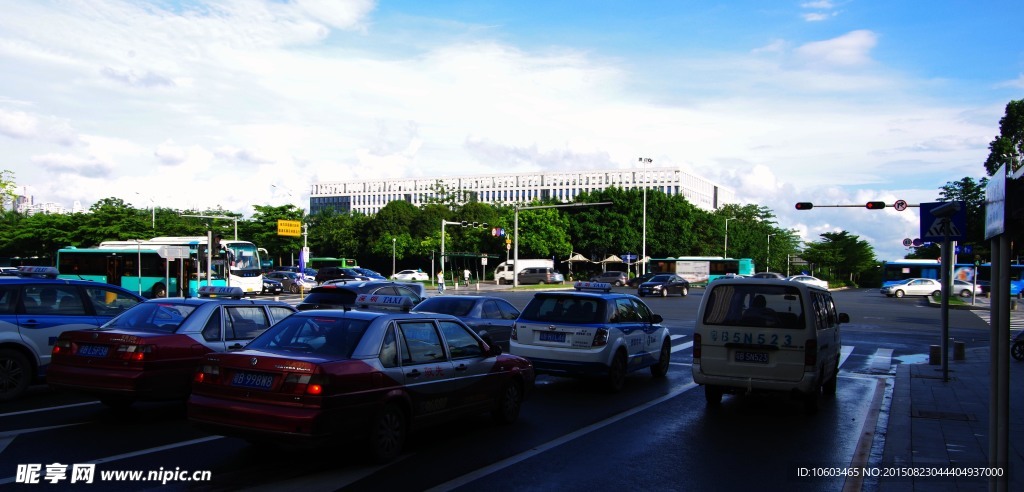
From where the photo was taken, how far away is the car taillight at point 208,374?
23.4 ft

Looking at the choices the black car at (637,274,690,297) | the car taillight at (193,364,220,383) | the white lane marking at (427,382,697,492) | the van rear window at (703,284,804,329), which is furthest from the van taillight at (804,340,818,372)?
the black car at (637,274,690,297)

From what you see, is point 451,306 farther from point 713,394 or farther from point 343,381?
point 343,381

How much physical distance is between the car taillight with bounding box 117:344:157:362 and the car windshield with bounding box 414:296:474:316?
22.0 feet

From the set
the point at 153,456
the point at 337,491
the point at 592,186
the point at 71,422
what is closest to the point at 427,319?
the point at 337,491

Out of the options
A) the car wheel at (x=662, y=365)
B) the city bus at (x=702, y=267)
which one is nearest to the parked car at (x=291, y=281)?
the city bus at (x=702, y=267)

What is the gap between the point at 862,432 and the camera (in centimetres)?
962

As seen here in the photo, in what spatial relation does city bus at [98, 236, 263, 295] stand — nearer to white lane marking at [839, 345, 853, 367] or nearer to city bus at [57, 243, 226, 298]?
city bus at [57, 243, 226, 298]

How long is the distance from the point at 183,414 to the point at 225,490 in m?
3.81

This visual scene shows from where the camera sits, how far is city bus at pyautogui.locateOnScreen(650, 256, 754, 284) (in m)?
73.2

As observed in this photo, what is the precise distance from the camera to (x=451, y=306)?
15414 millimetres

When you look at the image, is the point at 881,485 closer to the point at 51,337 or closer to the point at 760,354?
the point at 760,354

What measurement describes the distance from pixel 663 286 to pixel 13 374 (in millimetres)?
46883

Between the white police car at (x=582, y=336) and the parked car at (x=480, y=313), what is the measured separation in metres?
2.28

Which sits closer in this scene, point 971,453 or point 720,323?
point 971,453
